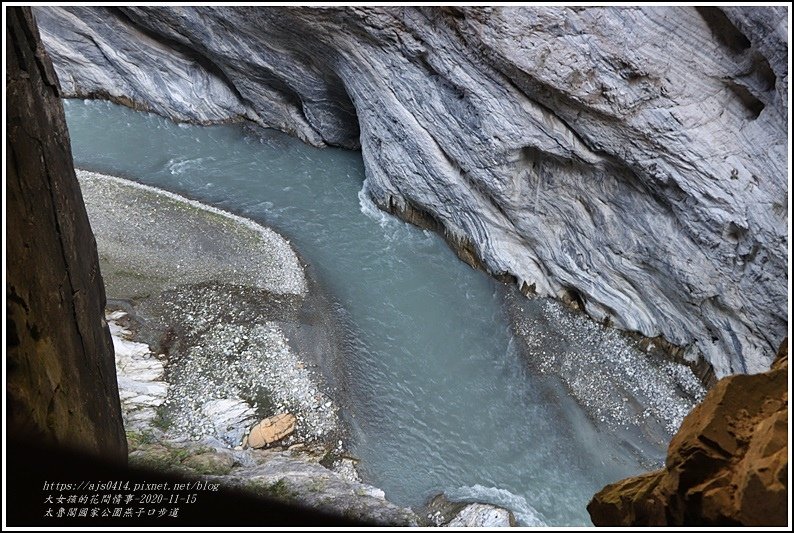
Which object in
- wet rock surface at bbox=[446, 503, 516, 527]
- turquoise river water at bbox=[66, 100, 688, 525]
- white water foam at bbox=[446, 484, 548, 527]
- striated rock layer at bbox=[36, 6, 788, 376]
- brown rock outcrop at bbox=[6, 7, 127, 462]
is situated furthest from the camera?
turquoise river water at bbox=[66, 100, 688, 525]

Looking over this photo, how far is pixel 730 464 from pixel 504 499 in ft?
21.3

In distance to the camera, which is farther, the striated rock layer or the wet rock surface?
the striated rock layer

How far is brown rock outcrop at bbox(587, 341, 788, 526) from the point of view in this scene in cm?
335

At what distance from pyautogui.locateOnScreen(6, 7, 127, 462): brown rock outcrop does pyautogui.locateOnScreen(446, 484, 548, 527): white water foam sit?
5476mm

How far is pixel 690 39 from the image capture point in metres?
9.82

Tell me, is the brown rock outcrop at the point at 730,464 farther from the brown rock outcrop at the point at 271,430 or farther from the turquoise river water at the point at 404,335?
the brown rock outcrop at the point at 271,430

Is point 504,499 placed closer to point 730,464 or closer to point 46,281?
point 730,464

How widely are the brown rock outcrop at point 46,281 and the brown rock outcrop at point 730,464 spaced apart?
4.19 m

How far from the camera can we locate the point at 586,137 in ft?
37.9

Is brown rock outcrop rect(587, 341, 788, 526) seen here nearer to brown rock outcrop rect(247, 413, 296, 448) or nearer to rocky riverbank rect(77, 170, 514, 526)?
rocky riverbank rect(77, 170, 514, 526)

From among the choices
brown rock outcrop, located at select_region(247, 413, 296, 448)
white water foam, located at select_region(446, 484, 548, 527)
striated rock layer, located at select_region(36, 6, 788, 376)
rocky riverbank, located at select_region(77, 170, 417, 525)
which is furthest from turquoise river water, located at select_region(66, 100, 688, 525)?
striated rock layer, located at select_region(36, 6, 788, 376)

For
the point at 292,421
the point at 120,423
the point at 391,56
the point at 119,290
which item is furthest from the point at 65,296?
the point at 391,56

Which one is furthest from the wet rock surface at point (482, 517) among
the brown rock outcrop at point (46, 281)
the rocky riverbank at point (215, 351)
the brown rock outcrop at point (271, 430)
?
the brown rock outcrop at point (46, 281)

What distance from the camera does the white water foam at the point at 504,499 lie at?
31.2 ft
